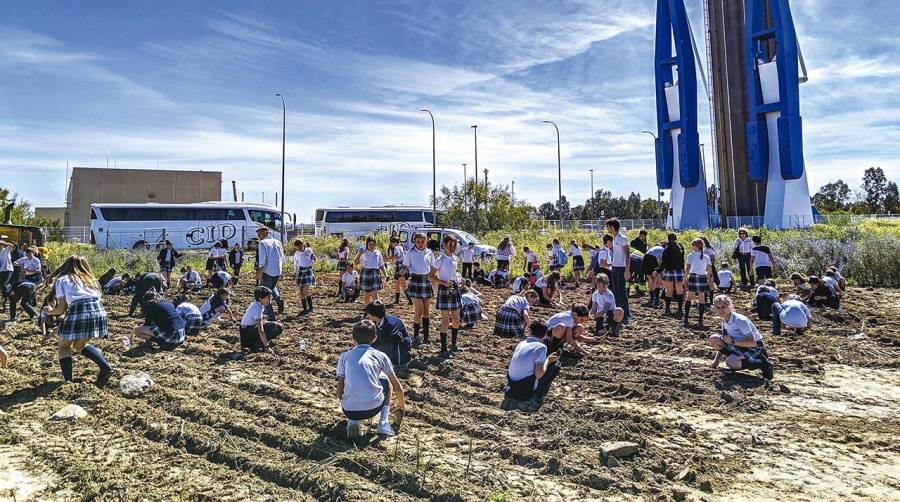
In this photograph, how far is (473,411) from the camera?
559cm

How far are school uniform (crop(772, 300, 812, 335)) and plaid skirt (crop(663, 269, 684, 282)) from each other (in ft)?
6.69

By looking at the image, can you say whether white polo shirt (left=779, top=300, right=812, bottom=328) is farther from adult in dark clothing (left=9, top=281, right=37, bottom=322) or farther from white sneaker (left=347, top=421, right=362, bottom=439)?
adult in dark clothing (left=9, top=281, right=37, bottom=322)

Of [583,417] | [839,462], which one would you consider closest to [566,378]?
[583,417]

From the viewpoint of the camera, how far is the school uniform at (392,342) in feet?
23.5

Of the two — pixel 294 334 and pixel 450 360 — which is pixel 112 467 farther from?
pixel 294 334

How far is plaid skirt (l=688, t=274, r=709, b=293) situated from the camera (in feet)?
32.8

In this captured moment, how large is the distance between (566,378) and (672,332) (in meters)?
3.35

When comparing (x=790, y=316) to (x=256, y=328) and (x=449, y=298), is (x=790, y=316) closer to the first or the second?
(x=449, y=298)

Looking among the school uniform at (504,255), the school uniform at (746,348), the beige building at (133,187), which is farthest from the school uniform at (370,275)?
the beige building at (133,187)

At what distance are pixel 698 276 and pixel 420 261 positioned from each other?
507 cm

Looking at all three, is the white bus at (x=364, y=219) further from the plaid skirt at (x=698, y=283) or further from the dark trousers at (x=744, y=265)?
the plaid skirt at (x=698, y=283)

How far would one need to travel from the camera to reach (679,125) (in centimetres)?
3631

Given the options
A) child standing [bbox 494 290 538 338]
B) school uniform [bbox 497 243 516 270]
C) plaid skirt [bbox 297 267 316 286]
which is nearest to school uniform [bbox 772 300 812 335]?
child standing [bbox 494 290 538 338]

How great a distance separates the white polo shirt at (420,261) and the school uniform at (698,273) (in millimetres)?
4761
